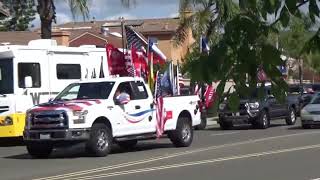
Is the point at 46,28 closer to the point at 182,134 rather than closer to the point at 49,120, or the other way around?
the point at 182,134

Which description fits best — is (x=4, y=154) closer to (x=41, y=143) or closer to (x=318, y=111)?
(x=41, y=143)

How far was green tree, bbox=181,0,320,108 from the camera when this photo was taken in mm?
2645

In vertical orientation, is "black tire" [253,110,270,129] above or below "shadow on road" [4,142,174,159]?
above

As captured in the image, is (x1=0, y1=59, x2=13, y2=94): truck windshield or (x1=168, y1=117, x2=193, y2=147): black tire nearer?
(x1=168, y1=117, x2=193, y2=147): black tire

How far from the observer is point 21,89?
20969mm

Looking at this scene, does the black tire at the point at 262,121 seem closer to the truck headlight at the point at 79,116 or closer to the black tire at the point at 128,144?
the black tire at the point at 128,144

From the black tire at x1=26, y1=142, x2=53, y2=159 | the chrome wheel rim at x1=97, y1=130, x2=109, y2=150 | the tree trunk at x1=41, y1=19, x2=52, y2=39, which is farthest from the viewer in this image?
the tree trunk at x1=41, y1=19, x2=52, y2=39

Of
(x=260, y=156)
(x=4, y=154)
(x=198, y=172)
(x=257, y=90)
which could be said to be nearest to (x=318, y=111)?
(x=260, y=156)

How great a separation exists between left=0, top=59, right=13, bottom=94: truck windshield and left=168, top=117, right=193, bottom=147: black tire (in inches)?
210

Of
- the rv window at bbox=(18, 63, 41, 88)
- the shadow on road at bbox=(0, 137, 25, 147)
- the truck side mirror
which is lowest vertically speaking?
the shadow on road at bbox=(0, 137, 25, 147)

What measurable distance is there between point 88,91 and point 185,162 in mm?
3958

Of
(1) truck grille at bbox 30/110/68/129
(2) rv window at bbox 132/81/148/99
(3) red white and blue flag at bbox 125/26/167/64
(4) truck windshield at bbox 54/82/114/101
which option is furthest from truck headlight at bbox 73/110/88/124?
(3) red white and blue flag at bbox 125/26/167/64

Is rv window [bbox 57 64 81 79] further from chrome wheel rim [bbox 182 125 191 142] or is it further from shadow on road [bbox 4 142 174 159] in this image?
chrome wheel rim [bbox 182 125 191 142]

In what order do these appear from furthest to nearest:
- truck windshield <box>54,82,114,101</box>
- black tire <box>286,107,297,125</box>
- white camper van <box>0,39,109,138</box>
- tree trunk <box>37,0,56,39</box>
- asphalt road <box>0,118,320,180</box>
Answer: black tire <box>286,107,297,125</box>, tree trunk <box>37,0,56,39</box>, white camper van <box>0,39,109,138</box>, truck windshield <box>54,82,114,101</box>, asphalt road <box>0,118,320,180</box>
